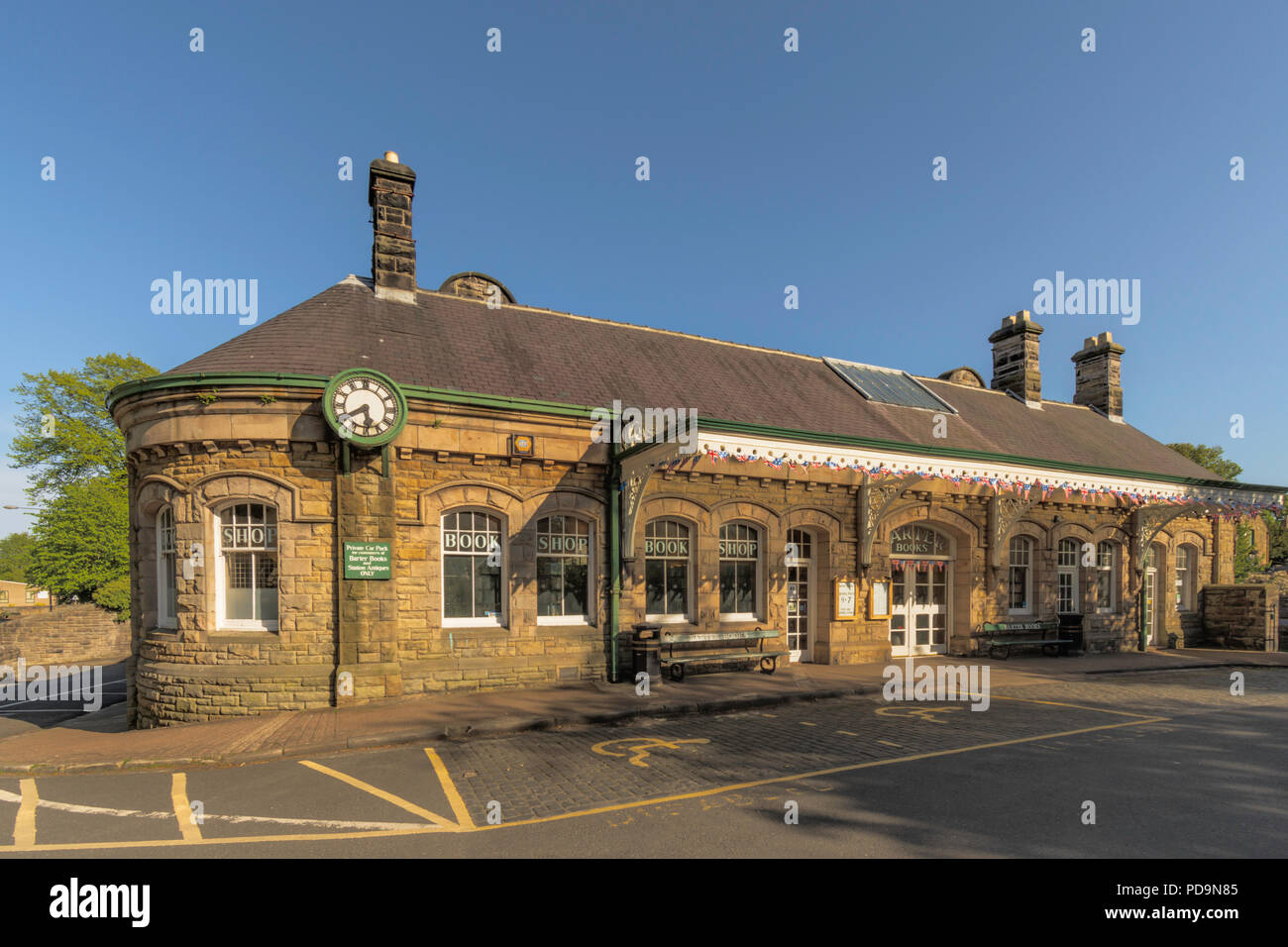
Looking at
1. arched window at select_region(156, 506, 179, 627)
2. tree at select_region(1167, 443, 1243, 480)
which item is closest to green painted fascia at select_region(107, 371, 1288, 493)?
arched window at select_region(156, 506, 179, 627)

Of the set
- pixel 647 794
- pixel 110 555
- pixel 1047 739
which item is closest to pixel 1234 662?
pixel 1047 739

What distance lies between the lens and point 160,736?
8.77 m

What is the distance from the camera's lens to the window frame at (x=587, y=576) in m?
11.8

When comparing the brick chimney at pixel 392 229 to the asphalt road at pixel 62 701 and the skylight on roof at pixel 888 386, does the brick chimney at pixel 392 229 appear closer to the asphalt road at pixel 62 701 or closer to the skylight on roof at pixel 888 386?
the asphalt road at pixel 62 701

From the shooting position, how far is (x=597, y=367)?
14.0m

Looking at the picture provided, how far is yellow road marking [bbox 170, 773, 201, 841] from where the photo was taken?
5.58m

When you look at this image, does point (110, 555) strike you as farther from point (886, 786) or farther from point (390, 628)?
point (886, 786)

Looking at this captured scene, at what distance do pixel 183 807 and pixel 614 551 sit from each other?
713cm

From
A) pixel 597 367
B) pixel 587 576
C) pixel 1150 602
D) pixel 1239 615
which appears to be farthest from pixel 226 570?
pixel 1239 615

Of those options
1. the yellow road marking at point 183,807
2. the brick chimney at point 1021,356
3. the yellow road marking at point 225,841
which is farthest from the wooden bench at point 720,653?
the brick chimney at point 1021,356

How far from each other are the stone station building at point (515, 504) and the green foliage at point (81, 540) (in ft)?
72.5

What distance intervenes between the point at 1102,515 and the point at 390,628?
18066mm

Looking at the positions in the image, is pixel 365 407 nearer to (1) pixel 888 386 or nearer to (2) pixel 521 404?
(2) pixel 521 404

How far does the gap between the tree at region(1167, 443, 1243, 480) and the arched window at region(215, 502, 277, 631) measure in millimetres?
57665
